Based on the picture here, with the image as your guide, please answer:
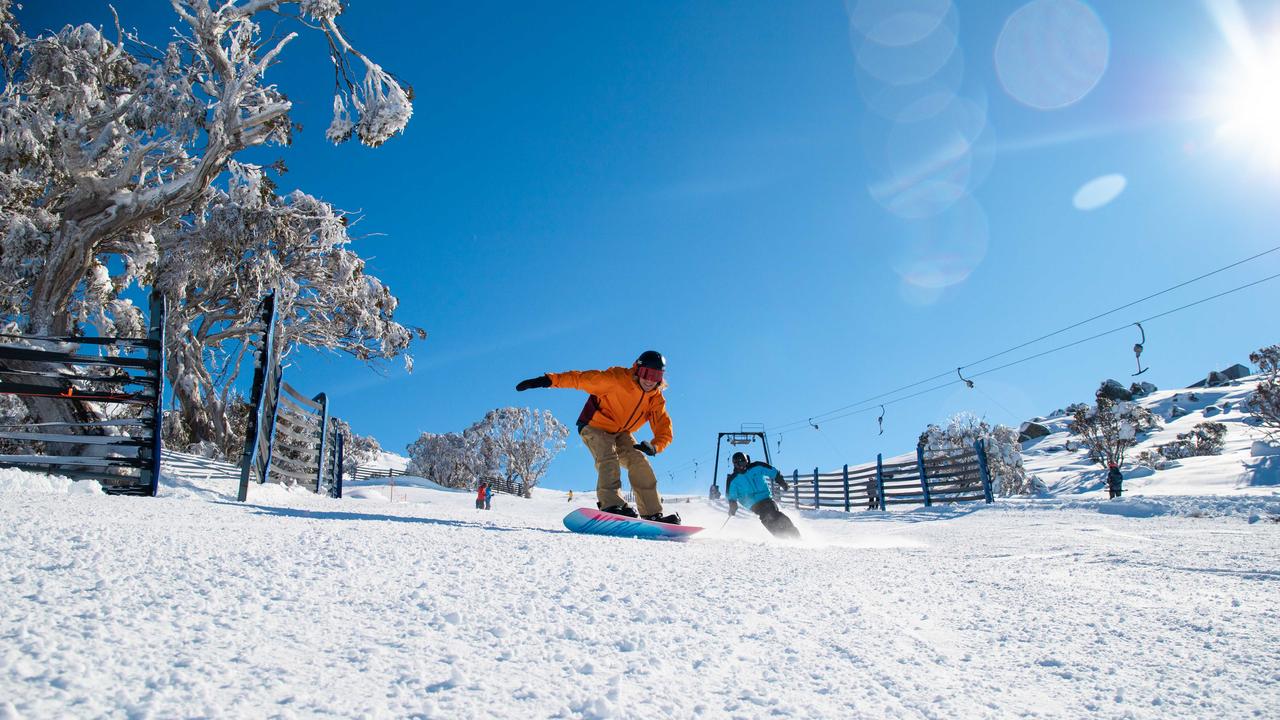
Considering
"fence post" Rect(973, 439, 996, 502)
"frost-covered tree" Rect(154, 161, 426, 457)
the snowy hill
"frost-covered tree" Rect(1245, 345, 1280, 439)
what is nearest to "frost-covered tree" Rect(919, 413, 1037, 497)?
the snowy hill

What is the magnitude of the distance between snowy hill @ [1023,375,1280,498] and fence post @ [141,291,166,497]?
14039 millimetres

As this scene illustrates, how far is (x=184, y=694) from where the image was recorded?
98cm

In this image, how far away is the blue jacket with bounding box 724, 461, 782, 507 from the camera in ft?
17.5

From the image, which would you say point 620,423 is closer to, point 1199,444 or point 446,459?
point 446,459

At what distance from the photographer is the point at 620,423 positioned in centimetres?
476

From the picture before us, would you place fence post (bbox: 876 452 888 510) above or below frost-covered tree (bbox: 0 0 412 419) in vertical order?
below

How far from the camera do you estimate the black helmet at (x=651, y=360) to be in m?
4.72

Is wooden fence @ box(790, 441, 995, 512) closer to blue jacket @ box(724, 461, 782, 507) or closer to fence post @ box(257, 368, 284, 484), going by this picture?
blue jacket @ box(724, 461, 782, 507)

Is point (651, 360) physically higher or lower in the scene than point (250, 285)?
lower

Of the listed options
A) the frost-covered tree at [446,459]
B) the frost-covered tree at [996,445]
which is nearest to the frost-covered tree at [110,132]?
the frost-covered tree at [996,445]

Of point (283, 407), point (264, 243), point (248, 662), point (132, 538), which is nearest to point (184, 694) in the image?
point (248, 662)

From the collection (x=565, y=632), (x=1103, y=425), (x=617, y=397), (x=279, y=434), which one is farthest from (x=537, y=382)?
(x=1103, y=425)

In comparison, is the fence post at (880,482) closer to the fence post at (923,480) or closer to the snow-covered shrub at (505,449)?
the fence post at (923,480)

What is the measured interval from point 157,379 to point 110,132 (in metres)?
9.24
